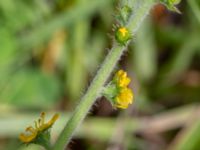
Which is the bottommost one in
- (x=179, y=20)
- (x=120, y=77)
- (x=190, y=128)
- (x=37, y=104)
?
(x=120, y=77)

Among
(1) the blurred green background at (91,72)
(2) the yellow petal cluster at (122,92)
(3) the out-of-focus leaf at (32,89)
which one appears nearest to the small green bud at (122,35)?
(2) the yellow petal cluster at (122,92)

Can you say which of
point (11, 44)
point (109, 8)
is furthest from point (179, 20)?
point (11, 44)

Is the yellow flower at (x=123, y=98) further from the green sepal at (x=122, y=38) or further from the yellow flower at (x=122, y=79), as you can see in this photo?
the green sepal at (x=122, y=38)

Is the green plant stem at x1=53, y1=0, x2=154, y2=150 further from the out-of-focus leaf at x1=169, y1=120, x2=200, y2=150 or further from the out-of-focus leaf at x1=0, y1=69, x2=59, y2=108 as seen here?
the out-of-focus leaf at x1=0, y1=69, x2=59, y2=108

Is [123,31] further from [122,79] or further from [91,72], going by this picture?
[91,72]

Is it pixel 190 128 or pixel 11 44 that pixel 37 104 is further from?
pixel 190 128

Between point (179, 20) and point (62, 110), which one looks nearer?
point (62, 110)
